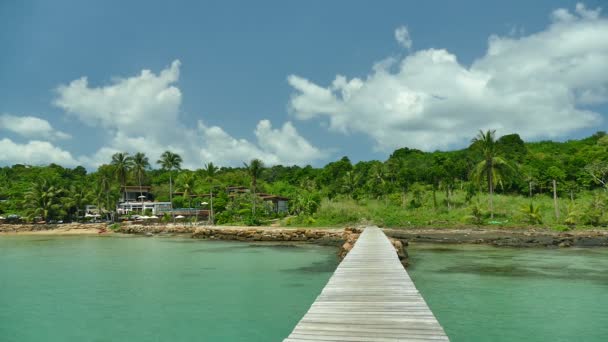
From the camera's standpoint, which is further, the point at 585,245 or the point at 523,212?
the point at 523,212

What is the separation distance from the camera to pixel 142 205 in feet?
238

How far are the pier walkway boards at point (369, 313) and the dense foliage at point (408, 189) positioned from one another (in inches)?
1169

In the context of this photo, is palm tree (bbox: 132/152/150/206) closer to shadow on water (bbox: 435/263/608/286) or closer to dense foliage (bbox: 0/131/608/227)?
dense foliage (bbox: 0/131/608/227)

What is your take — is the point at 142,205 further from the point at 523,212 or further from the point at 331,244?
the point at 523,212

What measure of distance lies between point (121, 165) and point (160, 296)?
5743 centimetres

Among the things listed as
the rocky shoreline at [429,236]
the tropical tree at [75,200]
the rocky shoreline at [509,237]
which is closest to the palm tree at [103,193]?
the tropical tree at [75,200]

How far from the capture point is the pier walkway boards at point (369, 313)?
6148mm

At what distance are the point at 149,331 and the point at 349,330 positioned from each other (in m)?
7.13

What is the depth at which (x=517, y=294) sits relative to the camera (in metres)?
13.8

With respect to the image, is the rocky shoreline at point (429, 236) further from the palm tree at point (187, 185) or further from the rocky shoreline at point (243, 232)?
the palm tree at point (187, 185)

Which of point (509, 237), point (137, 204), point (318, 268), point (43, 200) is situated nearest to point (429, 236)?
point (509, 237)

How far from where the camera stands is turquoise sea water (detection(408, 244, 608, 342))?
34.2 feet

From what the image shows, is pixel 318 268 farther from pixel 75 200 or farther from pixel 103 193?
pixel 103 193

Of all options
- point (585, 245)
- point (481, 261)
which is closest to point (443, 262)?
point (481, 261)
